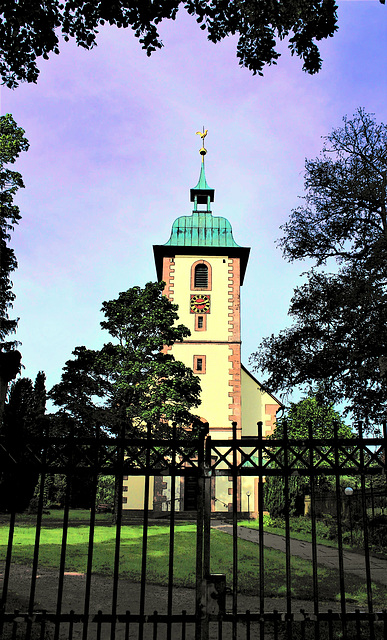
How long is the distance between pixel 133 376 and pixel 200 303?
11049mm

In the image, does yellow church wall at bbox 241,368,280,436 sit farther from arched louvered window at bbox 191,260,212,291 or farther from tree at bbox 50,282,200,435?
tree at bbox 50,282,200,435

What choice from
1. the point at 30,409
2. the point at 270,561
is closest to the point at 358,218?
the point at 270,561

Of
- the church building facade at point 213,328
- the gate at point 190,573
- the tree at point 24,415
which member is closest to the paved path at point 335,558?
the gate at point 190,573

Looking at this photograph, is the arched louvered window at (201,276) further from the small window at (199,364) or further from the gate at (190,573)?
the gate at (190,573)

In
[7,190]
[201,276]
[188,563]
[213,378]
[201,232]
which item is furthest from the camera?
[201,232]

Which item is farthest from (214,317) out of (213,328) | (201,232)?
(201,232)

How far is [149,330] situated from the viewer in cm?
2456

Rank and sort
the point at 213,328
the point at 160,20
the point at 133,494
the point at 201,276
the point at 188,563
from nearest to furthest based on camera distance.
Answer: the point at 160,20
the point at 188,563
the point at 133,494
the point at 213,328
the point at 201,276

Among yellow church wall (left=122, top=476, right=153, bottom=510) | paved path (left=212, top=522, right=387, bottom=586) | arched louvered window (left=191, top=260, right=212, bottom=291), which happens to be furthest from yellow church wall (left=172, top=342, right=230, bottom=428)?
paved path (left=212, top=522, right=387, bottom=586)

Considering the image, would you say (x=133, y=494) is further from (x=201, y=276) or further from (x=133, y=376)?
(x=201, y=276)

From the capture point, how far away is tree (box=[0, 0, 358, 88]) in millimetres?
4926

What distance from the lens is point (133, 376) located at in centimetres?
2356

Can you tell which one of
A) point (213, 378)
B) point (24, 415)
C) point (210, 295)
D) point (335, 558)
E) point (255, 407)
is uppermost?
point (210, 295)

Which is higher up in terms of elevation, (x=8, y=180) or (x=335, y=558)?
(x=8, y=180)
